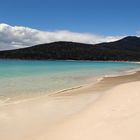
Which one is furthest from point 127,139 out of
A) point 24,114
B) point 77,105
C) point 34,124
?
point 77,105

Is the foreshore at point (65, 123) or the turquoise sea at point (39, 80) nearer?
the foreshore at point (65, 123)

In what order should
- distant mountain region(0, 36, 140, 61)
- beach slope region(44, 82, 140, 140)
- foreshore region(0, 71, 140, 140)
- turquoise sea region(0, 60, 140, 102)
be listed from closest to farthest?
beach slope region(44, 82, 140, 140)
foreshore region(0, 71, 140, 140)
turquoise sea region(0, 60, 140, 102)
distant mountain region(0, 36, 140, 61)

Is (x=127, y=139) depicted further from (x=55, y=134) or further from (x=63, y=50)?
(x=63, y=50)

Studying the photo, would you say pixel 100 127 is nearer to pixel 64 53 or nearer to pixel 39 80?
pixel 39 80

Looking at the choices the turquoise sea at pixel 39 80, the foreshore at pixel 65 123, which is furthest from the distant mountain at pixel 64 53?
the foreshore at pixel 65 123

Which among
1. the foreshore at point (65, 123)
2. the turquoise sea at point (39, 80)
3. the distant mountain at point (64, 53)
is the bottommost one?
the turquoise sea at point (39, 80)

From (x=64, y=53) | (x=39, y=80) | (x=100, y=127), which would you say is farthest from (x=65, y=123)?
(x=64, y=53)

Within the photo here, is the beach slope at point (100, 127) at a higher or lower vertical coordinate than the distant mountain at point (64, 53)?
lower

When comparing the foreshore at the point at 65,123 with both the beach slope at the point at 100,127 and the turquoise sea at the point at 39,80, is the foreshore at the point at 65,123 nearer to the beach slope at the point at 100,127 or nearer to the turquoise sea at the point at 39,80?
the beach slope at the point at 100,127

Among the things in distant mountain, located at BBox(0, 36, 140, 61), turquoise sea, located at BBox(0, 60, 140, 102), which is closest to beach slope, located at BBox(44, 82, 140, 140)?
turquoise sea, located at BBox(0, 60, 140, 102)

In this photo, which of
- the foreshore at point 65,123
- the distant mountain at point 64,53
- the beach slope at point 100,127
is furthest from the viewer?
the distant mountain at point 64,53

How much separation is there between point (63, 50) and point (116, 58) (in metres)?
29.5

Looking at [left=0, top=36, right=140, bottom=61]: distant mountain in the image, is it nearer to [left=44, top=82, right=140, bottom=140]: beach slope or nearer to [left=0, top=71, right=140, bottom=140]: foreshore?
[left=0, top=71, right=140, bottom=140]: foreshore

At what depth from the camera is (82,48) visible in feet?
506
